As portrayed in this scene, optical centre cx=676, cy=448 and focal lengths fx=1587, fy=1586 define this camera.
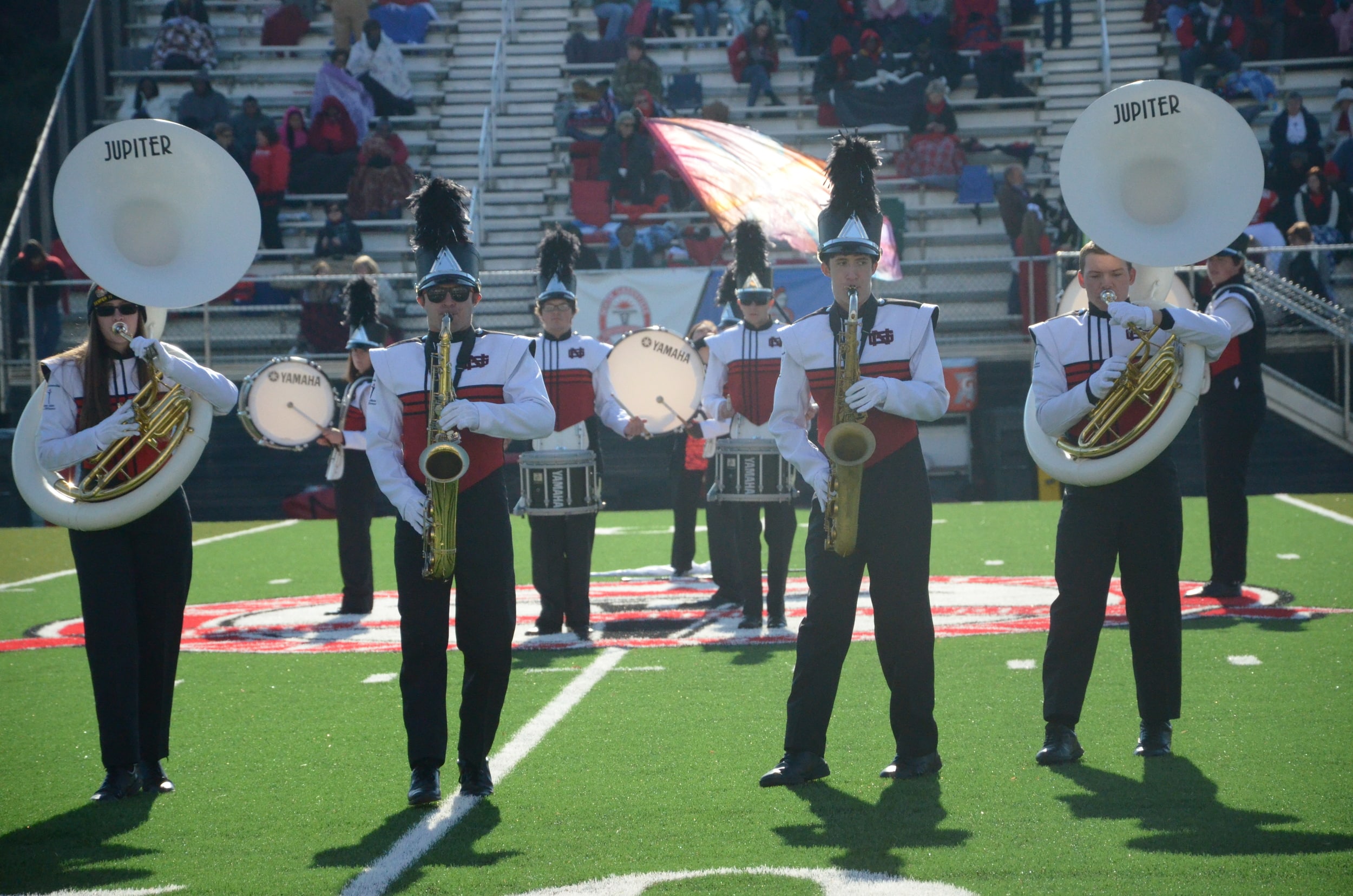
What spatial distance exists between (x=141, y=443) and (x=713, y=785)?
2.14m

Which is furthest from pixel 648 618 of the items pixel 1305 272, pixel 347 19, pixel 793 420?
pixel 347 19

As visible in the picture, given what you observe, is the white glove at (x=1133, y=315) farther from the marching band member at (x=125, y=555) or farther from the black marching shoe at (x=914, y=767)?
the marching band member at (x=125, y=555)

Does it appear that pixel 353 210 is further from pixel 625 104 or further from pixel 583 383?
pixel 583 383

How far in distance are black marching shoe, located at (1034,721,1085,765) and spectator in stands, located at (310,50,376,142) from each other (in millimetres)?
16722

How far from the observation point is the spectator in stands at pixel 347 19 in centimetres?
2159

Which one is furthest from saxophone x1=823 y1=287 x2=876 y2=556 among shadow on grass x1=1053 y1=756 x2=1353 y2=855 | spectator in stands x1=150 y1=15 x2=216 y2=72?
spectator in stands x1=150 y1=15 x2=216 y2=72

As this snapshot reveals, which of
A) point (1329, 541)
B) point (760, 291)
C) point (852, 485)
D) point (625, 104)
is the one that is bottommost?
point (1329, 541)

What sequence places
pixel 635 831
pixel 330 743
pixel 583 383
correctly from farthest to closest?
pixel 583 383, pixel 330 743, pixel 635 831

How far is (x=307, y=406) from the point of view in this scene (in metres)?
10.1

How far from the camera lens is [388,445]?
498cm

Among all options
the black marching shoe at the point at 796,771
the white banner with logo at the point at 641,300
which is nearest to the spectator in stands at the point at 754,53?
the white banner with logo at the point at 641,300

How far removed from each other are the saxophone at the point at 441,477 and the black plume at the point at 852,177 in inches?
53.5

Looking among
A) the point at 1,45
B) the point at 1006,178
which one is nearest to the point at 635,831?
the point at 1006,178

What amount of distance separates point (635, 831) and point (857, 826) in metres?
0.62
